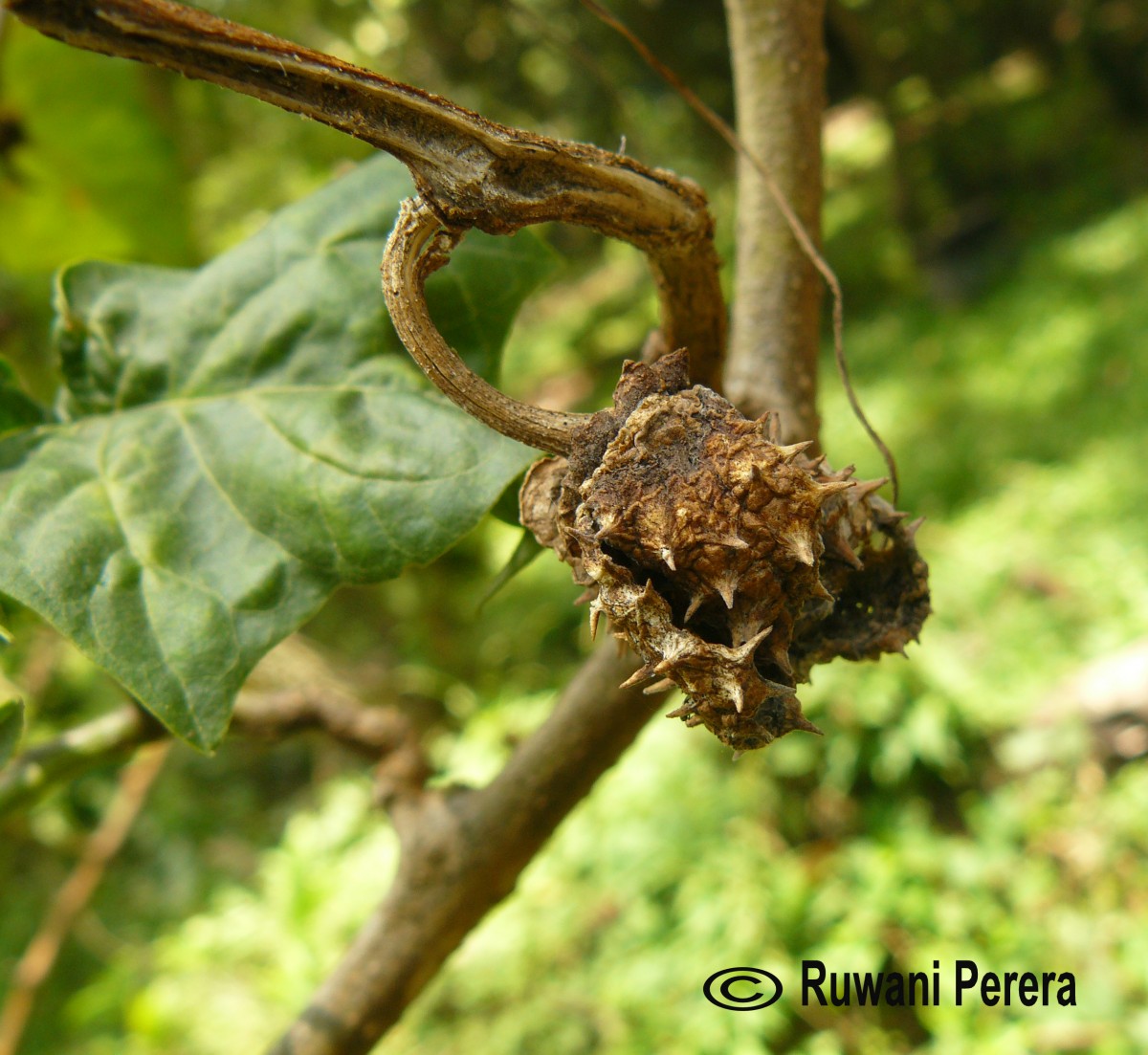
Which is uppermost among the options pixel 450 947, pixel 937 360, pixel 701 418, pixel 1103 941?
pixel 937 360

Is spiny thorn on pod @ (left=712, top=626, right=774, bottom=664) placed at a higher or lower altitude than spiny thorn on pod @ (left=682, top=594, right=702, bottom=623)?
lower

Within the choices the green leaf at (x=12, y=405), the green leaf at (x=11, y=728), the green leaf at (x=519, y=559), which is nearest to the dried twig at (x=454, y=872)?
the green leaf at (x=519, y=559)

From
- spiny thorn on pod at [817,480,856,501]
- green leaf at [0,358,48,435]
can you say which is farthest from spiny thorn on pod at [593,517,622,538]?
green leaf at [0,358,48,435]

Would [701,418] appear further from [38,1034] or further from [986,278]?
[986,278]

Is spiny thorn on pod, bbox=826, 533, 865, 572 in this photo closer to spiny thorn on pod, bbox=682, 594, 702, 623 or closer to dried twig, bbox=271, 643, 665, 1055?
spiny thorn on pod, bbox=682, 594, 702, 623

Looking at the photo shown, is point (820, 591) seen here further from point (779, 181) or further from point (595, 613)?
point (779, 181)

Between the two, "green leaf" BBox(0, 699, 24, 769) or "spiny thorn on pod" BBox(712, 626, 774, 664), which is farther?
"green leaf" BBox(0, 699, 24, 769)

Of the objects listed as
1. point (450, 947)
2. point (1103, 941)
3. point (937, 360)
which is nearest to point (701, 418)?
point (450, 947)
